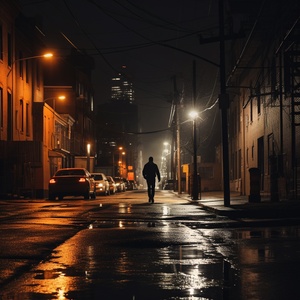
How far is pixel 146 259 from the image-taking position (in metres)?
8.46

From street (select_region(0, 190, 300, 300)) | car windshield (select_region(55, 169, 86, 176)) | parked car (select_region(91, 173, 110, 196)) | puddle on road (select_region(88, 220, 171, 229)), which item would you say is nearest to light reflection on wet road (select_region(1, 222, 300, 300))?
street (select_region(0, 190, 300, 300))

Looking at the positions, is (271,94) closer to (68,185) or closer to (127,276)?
(68,185)

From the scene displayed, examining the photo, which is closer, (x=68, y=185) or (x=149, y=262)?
(x=149, y=262)

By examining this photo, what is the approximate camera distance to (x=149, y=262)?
8.16 metres

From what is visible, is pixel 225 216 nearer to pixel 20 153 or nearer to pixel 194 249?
pixel 194 249

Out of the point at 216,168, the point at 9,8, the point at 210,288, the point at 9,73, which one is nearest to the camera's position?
the point at 210,288

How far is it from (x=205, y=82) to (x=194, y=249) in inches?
2800

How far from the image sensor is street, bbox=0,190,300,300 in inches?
241

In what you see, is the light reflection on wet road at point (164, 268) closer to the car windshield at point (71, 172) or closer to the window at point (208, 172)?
the car windshield at point (71, 172)

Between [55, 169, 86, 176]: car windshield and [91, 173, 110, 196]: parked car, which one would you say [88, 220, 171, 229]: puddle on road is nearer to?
[55, 169, 86, 176]: car windshield

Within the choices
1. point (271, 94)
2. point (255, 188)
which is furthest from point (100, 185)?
point (255, 188)

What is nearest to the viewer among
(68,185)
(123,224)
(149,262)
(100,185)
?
(149,262)

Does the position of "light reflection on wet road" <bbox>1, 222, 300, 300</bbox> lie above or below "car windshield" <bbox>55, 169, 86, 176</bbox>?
below

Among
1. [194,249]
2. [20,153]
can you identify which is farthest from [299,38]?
[20,153]
